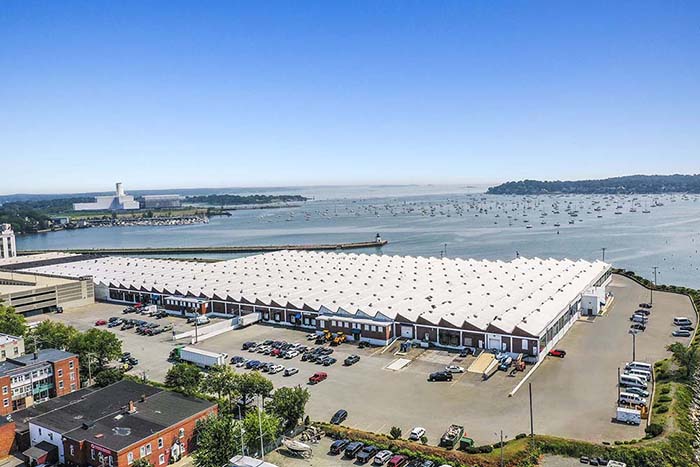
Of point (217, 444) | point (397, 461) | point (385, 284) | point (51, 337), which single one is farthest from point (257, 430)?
point (385, 284)

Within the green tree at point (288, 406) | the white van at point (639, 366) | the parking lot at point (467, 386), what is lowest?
the parking lot at point (467, 386)

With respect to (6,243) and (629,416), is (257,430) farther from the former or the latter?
(6,243)

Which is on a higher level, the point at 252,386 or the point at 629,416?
the point at 252,386

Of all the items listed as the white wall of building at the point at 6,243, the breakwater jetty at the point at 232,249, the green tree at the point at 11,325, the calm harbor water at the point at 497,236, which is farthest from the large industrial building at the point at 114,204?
the green tree at the point at 11,325

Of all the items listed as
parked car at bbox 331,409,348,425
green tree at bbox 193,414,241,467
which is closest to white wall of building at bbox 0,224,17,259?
parked car at bbox 331,409,348,425

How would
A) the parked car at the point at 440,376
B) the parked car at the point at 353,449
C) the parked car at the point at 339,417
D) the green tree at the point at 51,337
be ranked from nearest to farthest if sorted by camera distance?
the parked car at the point at 353,449 → the parked car at the point at 339,417 → the parked car at the point at 440,376 → the green tree at the point at 51,337

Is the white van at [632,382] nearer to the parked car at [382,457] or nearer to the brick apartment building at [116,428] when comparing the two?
the parked car at [382,457]
